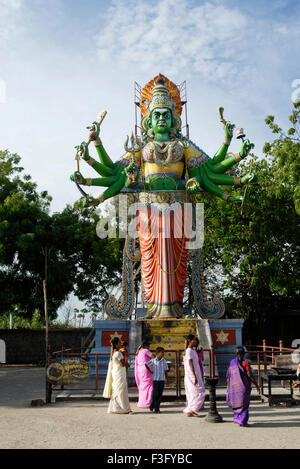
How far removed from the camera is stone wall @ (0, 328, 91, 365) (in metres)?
23.6

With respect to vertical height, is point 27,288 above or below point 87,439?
above

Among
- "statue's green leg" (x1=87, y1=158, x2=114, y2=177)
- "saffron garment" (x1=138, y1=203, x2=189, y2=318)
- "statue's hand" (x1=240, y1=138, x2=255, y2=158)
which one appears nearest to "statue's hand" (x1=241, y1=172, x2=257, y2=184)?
"statue's hand" (x1=240, y1=138, x2=255, y2=158)

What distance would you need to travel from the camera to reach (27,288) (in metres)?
23.0

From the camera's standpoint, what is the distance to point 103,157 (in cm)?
1589

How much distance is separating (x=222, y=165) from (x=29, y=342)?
1417 centimetres

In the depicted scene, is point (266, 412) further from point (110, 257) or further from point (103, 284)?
point (103, 284)

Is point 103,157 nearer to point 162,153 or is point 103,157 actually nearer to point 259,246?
point 162,153

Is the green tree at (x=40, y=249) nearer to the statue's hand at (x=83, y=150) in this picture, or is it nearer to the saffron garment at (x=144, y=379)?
the statue's hand at (x=83, y=150)

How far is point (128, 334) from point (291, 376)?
21.6 feet

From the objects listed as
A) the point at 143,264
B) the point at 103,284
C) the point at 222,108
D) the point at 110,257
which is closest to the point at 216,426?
the point at 143,264

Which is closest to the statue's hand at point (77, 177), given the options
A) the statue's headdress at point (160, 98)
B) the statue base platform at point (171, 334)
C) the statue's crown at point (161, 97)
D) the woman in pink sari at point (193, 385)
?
the statue's headdress at point (160, 98)

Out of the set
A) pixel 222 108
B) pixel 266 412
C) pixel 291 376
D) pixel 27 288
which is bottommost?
pixel 266 412

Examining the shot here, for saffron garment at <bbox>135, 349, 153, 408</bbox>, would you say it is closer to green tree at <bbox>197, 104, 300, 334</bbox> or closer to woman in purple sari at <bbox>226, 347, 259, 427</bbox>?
woman in purple sari at <bbox>226, 347, 259, 427</bbox>

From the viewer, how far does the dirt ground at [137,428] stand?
634 cm
